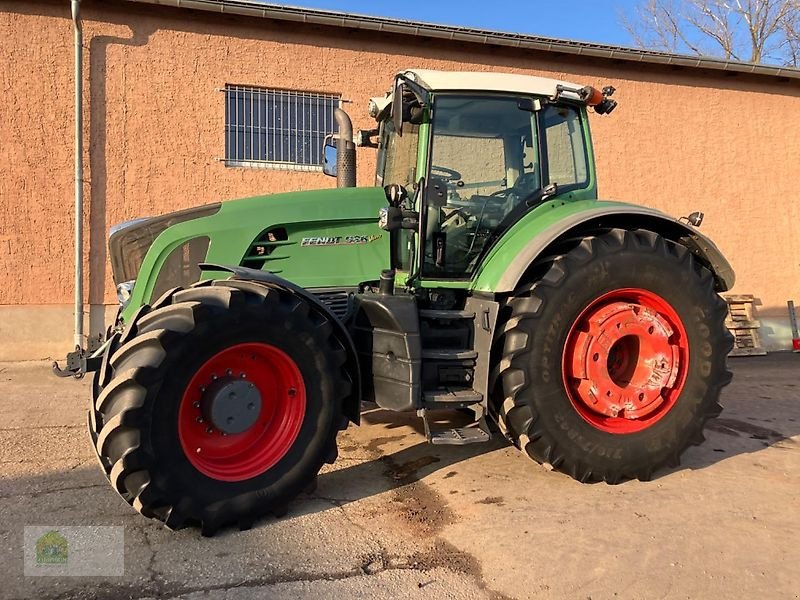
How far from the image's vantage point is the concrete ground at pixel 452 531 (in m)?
2.41

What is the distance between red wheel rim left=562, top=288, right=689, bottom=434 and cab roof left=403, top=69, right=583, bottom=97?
1449 mm

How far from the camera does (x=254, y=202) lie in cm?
361

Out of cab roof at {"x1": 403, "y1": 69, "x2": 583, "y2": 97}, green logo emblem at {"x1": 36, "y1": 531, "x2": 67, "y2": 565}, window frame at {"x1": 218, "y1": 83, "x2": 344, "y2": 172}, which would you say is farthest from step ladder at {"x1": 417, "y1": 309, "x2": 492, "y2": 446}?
window frame at {"x1": 218, "y1": 83, "x2": 344, "y2": 172}

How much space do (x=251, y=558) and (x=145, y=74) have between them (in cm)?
707

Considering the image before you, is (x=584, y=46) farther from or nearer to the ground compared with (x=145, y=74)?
farther from the ground

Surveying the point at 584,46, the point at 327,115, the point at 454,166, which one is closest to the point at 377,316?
the point at 454,166

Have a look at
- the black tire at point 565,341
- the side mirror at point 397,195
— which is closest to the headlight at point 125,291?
the side mirror at point 397,195

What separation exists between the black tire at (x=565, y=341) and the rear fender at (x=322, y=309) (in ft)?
2.76

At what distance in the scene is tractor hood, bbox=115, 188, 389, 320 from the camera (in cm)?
347

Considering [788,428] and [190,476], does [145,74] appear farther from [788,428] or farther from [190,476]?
[788,428]

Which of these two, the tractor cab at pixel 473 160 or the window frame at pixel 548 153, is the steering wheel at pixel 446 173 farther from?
the window frame at pixel 548 153

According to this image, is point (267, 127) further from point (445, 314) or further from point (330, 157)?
point (445, 314)

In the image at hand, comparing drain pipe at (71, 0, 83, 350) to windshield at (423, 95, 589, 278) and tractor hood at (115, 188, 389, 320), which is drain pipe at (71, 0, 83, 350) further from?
windshield at (423, 95, 589, 278)

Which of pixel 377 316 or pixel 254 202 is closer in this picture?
pixel 377 316
